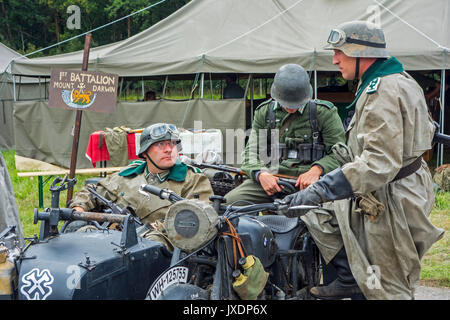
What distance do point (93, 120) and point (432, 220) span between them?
274 inches

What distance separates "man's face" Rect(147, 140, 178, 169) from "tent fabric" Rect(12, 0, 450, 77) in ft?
18.9

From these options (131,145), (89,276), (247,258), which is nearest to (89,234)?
(89,276)

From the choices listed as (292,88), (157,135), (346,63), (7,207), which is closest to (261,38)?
(292,88)

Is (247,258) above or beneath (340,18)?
beneath

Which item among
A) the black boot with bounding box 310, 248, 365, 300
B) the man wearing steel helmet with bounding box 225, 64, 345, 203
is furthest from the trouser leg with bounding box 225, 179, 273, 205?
the black boot with bounding box 310, 248, 365, 300

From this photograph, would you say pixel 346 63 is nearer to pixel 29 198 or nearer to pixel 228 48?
pixel 29 198

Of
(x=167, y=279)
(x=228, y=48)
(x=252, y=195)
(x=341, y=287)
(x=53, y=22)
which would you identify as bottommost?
(x=341, y=287)

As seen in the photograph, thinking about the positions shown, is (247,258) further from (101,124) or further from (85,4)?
(85,4)

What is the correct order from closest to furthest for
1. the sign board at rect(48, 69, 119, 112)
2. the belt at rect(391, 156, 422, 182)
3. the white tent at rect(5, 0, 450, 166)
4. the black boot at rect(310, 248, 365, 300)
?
the belt at rect(391, 156, 422, 182)
the black boot at rect(310, 248, 365, 300)
the sign board at rect(48, 69, 119, 112)
the white tent at rect(5, 0, 450, 166)

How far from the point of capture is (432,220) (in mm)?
7188

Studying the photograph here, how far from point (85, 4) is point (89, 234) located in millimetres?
31735

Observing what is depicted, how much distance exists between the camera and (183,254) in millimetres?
2828

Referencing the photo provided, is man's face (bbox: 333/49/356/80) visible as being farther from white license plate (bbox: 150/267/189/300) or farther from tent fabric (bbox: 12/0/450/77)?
tent fabric (bbox: 12/0/450/77)

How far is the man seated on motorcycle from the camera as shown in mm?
4164
